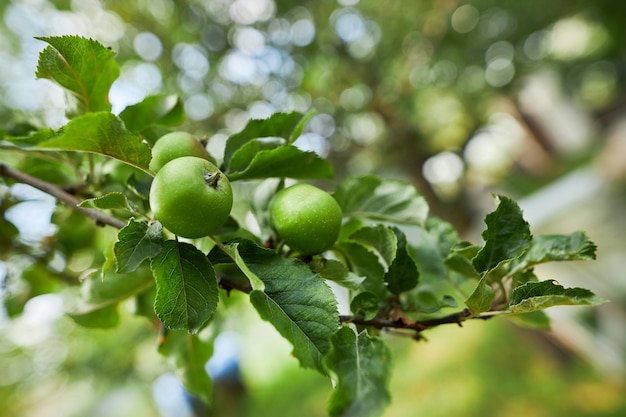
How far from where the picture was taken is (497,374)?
8.23 feet

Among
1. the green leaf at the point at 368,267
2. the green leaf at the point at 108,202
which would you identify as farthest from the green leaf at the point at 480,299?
the green leaf at the point at 108,202

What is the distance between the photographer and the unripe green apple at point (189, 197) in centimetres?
38

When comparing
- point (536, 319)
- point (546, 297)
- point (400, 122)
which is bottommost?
point (400, 122)

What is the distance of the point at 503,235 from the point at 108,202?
1.19 feet

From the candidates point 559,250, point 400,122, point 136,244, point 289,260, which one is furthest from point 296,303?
point 400,122

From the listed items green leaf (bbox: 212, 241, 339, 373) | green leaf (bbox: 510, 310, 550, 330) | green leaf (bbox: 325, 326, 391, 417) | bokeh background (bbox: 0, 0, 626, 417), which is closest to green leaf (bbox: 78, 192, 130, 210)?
green leaf (bbox: 212, 241, 339, 373)

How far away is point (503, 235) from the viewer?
45cm

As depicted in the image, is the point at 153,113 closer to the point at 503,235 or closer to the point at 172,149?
the point at 172,149

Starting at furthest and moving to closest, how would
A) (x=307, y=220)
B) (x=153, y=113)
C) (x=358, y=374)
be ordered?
1. (x=153, y=113)
2. (x=307, y=220)
3. (x=358, y=374)

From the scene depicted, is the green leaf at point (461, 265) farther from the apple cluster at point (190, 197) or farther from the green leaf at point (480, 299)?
the apple cluster at point (190, 197)

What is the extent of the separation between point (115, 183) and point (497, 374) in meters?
2.49

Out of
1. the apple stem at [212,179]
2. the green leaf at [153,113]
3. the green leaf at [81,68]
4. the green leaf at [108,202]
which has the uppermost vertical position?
the green leaf at [81,68]

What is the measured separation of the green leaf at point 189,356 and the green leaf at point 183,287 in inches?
9.6

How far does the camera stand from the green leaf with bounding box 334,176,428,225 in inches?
21.2
